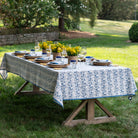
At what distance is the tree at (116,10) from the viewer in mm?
45594

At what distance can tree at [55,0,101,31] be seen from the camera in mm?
20312

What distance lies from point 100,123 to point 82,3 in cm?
1687

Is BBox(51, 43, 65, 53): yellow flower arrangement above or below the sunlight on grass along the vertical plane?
above

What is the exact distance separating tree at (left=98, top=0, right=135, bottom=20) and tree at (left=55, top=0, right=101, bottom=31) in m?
23.4

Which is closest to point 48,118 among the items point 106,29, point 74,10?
point 74,10

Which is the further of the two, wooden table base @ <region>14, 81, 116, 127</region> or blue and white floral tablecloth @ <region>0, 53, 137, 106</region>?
wooden table base @ <region>14, 81, 116, 127</region>

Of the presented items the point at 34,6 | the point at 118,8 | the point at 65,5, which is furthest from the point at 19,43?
the point at 118,8

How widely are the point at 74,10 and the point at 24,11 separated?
4.45 meters

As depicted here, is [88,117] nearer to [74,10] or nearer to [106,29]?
[74,10]

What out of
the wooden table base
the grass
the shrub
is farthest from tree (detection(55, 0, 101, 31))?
the wooden table base

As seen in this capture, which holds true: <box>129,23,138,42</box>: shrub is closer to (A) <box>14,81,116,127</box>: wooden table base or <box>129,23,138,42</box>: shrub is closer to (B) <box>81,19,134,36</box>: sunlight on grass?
(B) <box>81,19,134,36</box>: sunlight on grass

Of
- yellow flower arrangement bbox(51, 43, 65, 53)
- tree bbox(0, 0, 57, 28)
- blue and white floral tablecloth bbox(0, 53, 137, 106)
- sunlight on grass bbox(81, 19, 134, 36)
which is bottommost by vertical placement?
sunlight on grass bbox(81, 19, 134, 36)

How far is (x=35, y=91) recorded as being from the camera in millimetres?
6840

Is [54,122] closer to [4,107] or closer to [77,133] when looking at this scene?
[77,133]
